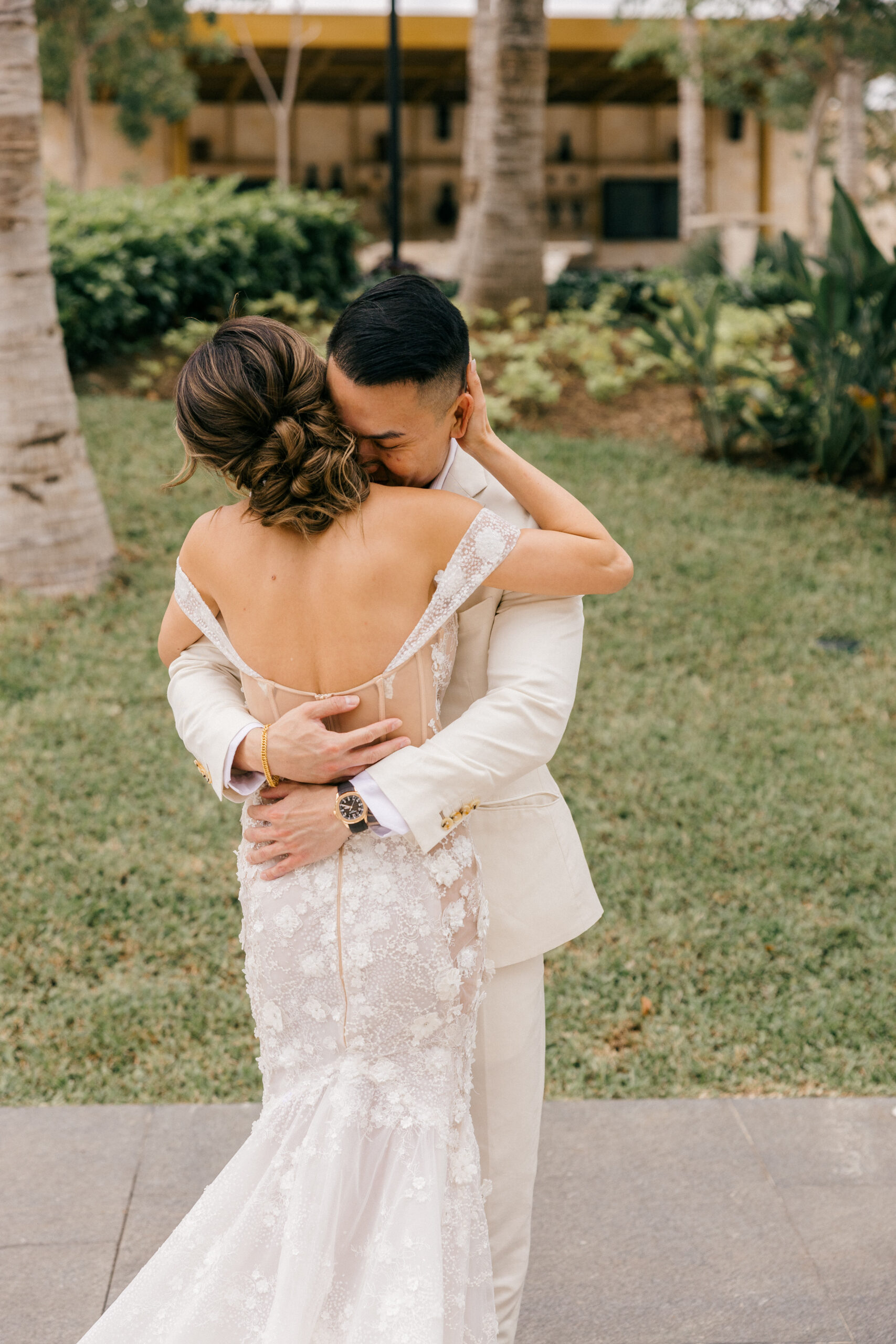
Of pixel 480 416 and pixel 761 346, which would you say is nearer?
pixel 480 416

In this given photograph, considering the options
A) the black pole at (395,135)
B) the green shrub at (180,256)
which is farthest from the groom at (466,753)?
the green shrub at (180,256)

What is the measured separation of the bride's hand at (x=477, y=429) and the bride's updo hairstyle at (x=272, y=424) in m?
0.24

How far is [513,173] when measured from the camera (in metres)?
9.84

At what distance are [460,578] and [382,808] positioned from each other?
365 millimetres

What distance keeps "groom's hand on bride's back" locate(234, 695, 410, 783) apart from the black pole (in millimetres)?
6599

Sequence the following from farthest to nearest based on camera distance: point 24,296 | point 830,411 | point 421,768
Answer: point 830,411, point 24,296, point 421,768

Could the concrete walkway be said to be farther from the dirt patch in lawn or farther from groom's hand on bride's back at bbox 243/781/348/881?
the dirt patch in lawn

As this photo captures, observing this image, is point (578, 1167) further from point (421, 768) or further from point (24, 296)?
point (24, 296)

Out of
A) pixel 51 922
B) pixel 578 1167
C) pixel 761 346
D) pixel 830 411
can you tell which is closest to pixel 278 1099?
pixel 578 1167

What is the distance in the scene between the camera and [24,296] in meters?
6.07

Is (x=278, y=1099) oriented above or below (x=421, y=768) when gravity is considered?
below

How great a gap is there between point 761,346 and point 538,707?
29.3 feet

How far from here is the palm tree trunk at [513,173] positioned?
9484 millimetres

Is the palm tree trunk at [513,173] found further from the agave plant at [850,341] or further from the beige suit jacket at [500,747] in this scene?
the beige suit jacket at [500,747]
